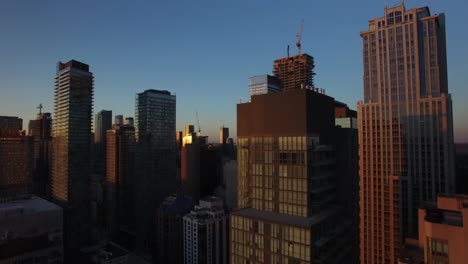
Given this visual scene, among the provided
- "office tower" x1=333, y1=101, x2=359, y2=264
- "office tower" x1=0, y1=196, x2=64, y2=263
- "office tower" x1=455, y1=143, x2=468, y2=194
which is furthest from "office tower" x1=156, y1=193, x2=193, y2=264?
"office tower" x1=455, y1=143, x2=468, y2=194

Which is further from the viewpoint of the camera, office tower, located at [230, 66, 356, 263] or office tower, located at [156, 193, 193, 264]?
office tower, located at [156, 193, 193, 264]

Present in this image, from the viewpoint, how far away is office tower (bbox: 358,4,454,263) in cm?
11329

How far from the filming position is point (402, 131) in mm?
120562

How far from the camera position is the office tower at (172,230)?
559 feet

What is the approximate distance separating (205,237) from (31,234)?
77.2 meters

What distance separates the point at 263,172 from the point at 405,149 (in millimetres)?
84720

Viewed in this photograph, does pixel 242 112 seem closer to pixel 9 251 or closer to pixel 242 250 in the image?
pixel 242 250

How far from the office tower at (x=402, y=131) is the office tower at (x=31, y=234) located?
130 meters

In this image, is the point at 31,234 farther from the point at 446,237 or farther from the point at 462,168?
the point at 462,168

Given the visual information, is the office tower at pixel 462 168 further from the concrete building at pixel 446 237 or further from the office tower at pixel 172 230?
the office tower at pixel 172 230

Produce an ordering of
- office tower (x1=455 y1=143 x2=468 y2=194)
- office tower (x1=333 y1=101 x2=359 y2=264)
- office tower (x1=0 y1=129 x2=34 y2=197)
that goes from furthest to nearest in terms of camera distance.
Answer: office tower (x1=0 y1=129 x2=34 y2=197)
office tower (x1=455 y1=143 x2=468 y2=194)
office tower (x1=333 y1=101 x2=359 y2=264)

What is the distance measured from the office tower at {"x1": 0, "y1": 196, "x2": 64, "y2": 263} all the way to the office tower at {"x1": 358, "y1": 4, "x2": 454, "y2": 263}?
12956 cm

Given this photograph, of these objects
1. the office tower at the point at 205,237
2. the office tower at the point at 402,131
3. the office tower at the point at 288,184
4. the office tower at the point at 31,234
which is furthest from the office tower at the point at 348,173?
the office tower at the point at 31,234

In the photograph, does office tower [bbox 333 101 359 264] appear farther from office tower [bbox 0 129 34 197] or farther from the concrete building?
office tower [bbox 0 129 34 197]
